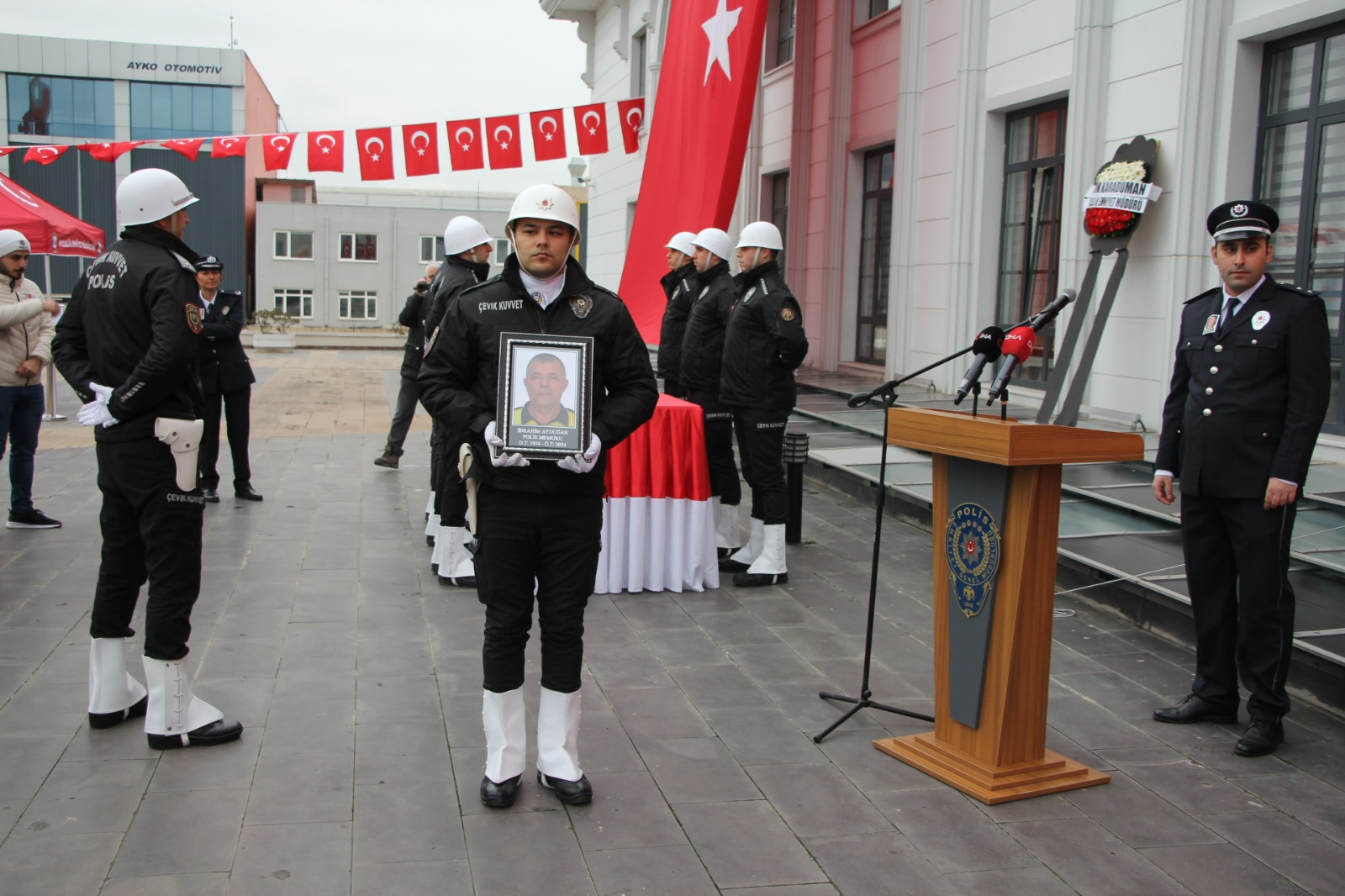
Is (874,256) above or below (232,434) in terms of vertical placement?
above

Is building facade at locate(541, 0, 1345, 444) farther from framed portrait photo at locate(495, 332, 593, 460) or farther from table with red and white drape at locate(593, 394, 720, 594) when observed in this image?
framed portrait photo at locate(495, 332, 593, 460)

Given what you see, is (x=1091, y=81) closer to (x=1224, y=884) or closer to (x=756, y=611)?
(x=756, y=611)

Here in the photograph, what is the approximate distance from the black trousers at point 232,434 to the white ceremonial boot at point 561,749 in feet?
20.5

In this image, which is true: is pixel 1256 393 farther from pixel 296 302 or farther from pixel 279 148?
pixel 296 302

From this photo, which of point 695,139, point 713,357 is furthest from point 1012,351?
point 695,139

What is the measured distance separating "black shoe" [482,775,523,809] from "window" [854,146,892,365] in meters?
12.2

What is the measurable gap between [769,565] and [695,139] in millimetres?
7187

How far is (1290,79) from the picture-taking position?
8.65 m

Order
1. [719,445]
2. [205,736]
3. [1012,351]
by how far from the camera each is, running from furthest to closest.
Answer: [719,445], [205,736], [1012,351]

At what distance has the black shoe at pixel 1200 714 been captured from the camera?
479 cm

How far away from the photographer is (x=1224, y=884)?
3436 millimetres

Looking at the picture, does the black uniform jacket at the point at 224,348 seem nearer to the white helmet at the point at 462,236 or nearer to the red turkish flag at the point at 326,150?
the white helmet at the point at 462,236

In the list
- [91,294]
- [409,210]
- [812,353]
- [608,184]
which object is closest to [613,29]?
[608,184]

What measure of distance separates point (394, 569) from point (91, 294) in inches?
134
